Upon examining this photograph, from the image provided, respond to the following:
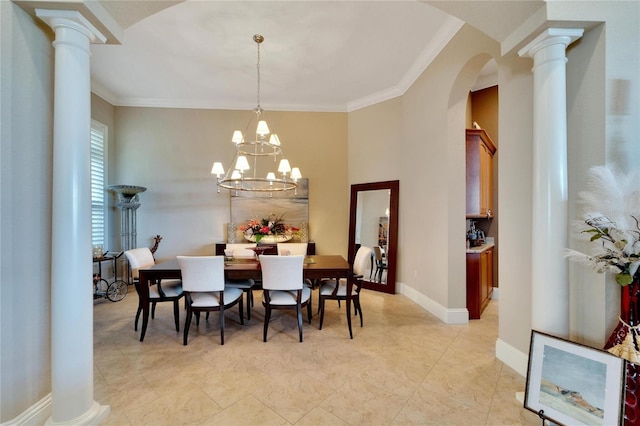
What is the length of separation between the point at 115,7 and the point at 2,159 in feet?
3.59

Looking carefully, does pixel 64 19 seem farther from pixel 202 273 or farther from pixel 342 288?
pixel 342 288

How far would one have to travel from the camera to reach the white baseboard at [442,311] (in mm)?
3344

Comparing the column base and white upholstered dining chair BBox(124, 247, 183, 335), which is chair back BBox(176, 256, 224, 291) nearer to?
white upholstered dining chair BBox(124, 247, 183, 335)

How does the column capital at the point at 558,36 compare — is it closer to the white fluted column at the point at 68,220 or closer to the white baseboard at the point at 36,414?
the white fluted column at the point at 68,220

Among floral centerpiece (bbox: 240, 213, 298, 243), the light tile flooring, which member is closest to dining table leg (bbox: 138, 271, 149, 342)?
the light tile flooring

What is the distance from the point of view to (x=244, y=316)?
364cm

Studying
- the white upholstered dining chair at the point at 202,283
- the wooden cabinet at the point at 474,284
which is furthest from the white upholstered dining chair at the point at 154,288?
the wooden cabinet at the point at 474,284

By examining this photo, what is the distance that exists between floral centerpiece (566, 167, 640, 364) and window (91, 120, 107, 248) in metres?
6.11

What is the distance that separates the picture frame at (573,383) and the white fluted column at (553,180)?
0.21 meters

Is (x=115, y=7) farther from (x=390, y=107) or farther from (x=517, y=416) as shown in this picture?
(x=390, y=107)

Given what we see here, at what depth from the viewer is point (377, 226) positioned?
4.91 meters

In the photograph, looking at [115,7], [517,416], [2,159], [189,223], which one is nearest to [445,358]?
[517,416]

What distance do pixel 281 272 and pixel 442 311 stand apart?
2079mm

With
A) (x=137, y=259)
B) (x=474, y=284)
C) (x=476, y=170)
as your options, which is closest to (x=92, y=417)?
(x=137, y=259)
